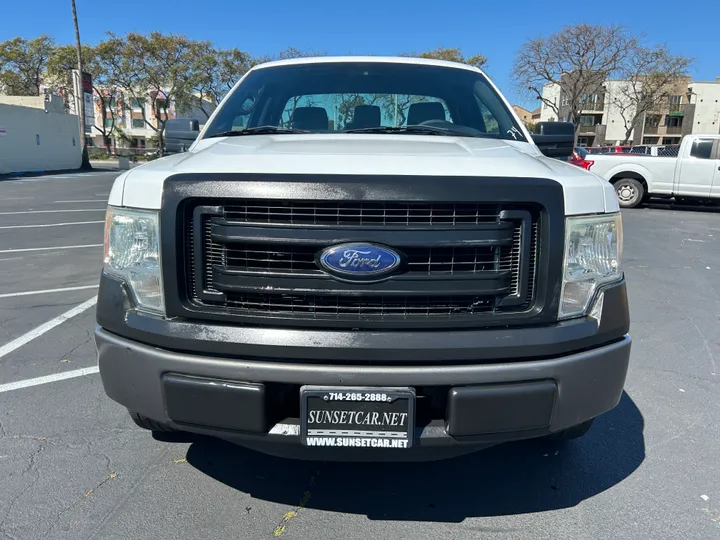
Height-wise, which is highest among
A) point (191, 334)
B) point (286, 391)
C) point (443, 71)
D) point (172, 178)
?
point (443, 71)

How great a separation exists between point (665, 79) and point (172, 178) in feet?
161

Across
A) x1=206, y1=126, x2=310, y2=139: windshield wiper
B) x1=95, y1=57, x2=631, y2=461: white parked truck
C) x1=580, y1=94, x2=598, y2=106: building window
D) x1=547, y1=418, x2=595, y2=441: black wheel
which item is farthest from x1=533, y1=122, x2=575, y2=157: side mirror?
x1=580, y1=94, x2=598, y2=106: building window

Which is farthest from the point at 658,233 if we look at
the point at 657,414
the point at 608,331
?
the point at 608,331

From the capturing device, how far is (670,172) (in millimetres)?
14117

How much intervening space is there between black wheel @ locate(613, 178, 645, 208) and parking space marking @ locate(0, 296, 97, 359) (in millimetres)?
13349

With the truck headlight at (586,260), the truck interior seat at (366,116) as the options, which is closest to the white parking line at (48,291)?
the truck interior seat at (366,116)

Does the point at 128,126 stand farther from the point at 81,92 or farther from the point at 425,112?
the point at 425,112

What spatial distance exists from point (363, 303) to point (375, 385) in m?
0.29

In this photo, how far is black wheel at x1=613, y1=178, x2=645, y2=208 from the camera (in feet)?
47.6

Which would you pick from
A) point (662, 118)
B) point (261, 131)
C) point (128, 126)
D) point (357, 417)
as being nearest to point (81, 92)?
point (261, 131)

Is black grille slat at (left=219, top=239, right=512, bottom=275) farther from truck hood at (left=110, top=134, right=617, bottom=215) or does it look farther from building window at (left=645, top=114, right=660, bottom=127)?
building window at (left=645, top=114, right=660, bottom=127)

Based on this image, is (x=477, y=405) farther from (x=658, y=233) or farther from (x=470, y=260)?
(x=658, y=233)

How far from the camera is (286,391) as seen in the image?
2000mm

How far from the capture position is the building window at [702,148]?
45.0 ft
